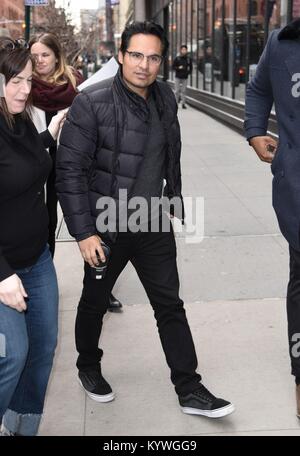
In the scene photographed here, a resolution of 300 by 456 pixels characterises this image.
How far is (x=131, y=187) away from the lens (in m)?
3.21

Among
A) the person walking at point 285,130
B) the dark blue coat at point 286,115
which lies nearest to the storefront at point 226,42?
the person walking at point 285,130

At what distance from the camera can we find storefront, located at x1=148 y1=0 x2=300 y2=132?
12.9m

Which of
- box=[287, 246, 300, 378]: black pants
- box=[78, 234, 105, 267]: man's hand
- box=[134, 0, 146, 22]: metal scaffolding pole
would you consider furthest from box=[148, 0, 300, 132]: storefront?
box=[134, 0, 146, 22]: metal scaffolding pole

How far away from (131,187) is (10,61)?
909 millimetres

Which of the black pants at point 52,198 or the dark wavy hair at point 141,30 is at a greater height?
the dark wavy hair at point 141,30

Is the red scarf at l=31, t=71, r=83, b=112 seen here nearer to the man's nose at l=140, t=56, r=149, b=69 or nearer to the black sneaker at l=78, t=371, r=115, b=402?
the man's nose at l=140, t=56, r=149, b=69

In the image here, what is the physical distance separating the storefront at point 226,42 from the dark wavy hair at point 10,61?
28.3 ft

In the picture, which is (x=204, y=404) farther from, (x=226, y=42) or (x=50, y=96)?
(x=226, y=42)

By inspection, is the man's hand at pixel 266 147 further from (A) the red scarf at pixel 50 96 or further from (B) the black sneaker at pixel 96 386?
(B) the black sneaker at pixel 96 386

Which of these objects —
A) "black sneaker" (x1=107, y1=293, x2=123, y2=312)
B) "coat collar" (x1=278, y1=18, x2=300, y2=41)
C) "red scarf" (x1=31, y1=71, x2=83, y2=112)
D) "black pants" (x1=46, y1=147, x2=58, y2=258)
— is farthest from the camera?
"black sneaker" (x1=107, y1=293, x2=123, y2=312)

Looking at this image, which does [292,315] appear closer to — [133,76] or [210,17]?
[133,76]

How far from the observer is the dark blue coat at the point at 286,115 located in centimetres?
309

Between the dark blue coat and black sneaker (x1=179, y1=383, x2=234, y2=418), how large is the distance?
88 cm
